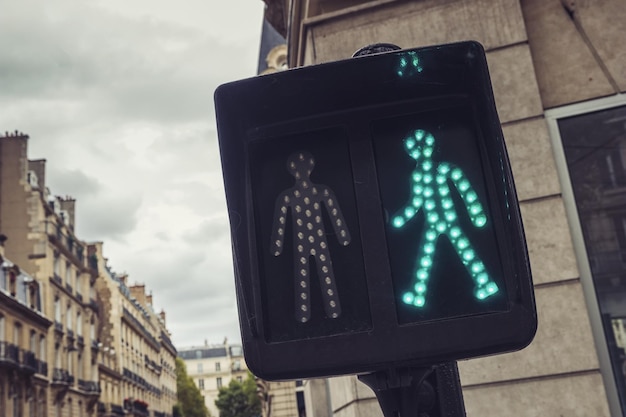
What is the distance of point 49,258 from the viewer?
37.5 metres

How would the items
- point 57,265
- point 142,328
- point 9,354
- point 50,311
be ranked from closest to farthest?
1. point 9,354
2. point 50,311
3. point 57,265
4. point 142,328

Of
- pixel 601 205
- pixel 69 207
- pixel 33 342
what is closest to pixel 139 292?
pixel 69 207

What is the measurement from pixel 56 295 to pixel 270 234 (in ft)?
131

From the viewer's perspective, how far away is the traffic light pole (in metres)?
1.68

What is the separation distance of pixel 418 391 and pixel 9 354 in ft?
107

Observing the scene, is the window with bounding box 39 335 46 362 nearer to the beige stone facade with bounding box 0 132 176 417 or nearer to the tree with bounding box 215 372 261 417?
the beige stone facade with bounding box 0 132 176 417

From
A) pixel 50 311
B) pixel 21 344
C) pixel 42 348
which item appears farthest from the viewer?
pixel 50 311

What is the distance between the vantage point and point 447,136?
1801 millimetres

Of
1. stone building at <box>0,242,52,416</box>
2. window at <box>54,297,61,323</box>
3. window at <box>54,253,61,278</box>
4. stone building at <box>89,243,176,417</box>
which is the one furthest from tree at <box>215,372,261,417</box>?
stone building at <box>0,242,52,416</box>

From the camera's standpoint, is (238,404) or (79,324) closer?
(79,324)

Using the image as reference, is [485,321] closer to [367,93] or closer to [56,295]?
[367,93]

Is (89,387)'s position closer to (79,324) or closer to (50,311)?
(79,324)

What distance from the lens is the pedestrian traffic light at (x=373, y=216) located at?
1.63 metres

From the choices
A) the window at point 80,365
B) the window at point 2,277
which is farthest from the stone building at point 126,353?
the window at point 2,277
